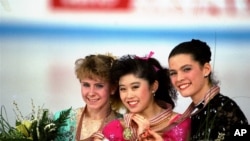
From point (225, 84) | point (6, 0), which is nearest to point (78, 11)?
point (6, 0)

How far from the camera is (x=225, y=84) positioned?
2266 millimetres

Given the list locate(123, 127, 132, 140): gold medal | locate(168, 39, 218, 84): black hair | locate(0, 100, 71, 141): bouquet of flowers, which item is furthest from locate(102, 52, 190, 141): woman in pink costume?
locate(0, 100, 71, 141): bouquet of flowers

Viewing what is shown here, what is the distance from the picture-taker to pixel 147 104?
7.44 ft

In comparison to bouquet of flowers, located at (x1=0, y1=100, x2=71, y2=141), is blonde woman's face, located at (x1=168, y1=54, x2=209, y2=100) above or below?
above

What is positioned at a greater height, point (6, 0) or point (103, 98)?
point (6, 0)

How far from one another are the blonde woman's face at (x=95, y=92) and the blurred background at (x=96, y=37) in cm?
4

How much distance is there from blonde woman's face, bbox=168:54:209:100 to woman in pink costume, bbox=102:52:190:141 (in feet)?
0.14

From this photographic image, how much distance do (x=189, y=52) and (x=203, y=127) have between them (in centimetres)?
38

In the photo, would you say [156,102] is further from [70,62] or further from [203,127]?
[70,62]

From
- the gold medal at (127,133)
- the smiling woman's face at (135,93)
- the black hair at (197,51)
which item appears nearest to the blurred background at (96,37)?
the black hair at (197,51)

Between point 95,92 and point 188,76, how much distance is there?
1.61 ft

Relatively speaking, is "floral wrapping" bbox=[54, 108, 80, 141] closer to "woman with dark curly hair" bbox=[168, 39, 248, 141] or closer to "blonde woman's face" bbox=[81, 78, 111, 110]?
"blonde woman's face" bbox=[81, 78, 111, 110]

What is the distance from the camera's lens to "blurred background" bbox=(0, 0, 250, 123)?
227 cm

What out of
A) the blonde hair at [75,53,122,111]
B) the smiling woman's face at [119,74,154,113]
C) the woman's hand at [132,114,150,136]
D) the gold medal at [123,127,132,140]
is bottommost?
the gold medal at [123,127,132,140]
